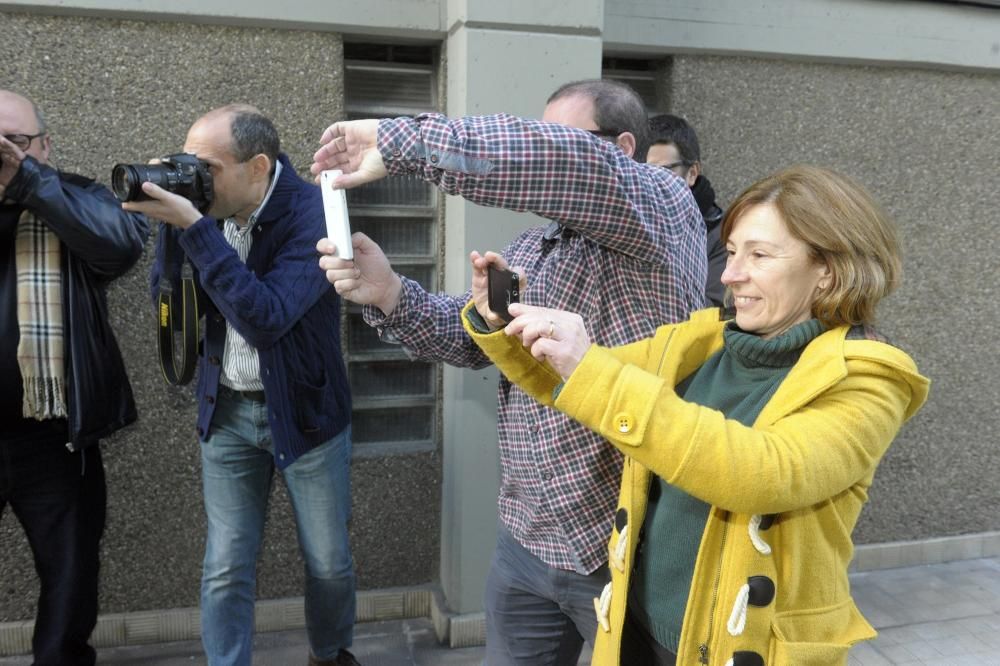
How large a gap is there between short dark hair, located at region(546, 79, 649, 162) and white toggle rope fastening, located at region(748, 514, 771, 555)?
86 centimetres

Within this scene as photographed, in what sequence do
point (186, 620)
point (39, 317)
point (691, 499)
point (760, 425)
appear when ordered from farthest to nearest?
1. point (186, 620)
2. point (39, 317)
3. point (691, 499)
4. point (760, 425)

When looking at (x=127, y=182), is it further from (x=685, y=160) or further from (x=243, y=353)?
(x=685, y=160)

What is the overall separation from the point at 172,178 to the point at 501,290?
46.5 inches

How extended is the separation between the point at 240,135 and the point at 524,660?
1659 millimetres

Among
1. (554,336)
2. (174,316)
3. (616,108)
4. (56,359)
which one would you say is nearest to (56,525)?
(56,359)

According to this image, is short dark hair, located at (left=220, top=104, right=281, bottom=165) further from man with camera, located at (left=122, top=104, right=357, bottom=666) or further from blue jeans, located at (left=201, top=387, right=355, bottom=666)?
blue jeans, located at (left=201, top=387, right=355, bottom=666)

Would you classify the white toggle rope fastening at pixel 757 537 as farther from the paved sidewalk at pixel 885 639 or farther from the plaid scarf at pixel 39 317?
the plaid scarf at pixel 39 317

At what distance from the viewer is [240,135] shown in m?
2.39

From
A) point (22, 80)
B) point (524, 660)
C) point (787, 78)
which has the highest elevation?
point (787, 78)

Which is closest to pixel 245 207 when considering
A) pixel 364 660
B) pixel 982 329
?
pixel 364 660

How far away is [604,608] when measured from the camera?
159cm

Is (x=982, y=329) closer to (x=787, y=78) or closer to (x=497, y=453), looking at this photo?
(x=787, y=78)

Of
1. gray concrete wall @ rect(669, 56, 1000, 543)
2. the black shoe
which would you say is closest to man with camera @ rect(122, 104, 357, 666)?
the black shoe

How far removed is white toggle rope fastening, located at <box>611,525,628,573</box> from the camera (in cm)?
152
